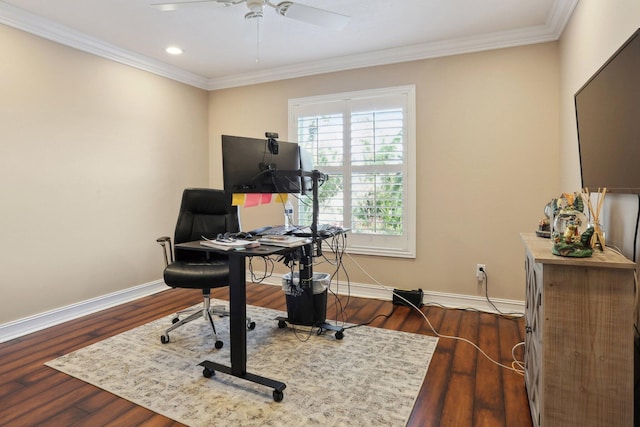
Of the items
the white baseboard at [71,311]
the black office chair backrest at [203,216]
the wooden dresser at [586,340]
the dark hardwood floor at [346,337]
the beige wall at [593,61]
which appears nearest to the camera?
the wooden dresser at [586,340]

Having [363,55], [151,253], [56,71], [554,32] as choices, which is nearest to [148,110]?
[56,71]

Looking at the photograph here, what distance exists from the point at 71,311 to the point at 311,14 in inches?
127

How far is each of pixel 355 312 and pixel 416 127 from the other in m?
1.94

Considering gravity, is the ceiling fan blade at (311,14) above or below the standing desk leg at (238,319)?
above

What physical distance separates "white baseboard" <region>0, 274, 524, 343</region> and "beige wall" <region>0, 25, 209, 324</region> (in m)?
0.06

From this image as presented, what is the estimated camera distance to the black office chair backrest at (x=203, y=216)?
10.0 feet

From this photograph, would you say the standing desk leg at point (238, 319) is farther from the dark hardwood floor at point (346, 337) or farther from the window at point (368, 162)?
the window at point (368, 162)

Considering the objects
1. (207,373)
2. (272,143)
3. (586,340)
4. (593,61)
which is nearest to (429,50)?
(593,61)

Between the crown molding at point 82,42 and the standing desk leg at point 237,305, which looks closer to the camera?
the standing desk leg at point 237,305

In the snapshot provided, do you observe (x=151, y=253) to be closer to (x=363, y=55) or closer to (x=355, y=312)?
(x=355, y=312)

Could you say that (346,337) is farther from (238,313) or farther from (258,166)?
(258,166)

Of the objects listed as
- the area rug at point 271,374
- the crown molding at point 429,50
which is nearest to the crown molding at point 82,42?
the crown molding at point 429,50

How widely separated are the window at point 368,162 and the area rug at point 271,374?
113 centimetres

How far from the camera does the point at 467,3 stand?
8.73ft
